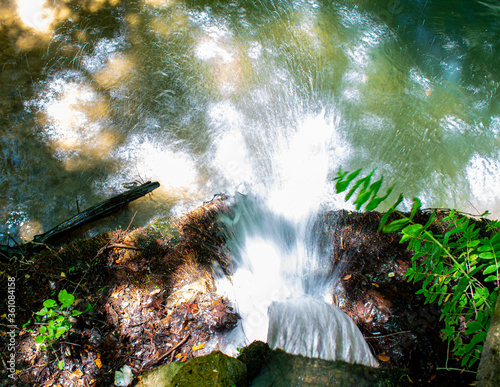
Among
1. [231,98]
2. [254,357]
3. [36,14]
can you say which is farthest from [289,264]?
[36,14]

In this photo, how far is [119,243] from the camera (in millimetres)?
2979

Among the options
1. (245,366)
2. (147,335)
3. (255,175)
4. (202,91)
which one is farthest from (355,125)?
(147,335)

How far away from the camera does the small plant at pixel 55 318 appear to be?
2.39m

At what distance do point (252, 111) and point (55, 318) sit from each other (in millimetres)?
3696

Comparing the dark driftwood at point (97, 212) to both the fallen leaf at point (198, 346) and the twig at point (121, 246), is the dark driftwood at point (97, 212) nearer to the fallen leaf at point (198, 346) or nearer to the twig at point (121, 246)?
the twig at point (121, 246)

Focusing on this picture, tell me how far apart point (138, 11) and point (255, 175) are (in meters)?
4.19

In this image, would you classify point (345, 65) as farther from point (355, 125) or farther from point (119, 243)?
point (119, 243)

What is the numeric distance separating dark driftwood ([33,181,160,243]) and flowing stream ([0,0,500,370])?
17 cm

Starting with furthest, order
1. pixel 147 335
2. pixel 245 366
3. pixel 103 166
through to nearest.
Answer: pixel 103 166, pixel 147 335, pixel 245 366

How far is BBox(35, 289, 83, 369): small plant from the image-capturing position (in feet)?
7.83

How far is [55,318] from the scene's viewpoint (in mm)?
2494

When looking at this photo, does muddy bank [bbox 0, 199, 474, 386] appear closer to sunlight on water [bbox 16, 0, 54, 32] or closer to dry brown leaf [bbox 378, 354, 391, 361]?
dry brown leaf [bbox 378, 354, 391, 361]

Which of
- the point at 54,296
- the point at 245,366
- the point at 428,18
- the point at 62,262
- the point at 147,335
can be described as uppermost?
the point at 428,18

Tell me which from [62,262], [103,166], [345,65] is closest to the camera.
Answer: [62,262]
